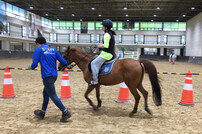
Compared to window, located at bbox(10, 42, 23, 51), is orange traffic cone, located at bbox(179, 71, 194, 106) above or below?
below

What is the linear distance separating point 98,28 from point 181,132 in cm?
4649

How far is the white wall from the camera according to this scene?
3331 cm

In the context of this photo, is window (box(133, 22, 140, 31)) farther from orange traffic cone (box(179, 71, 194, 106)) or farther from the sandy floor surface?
orange traffic cone (box(179, 71, 194, 106))

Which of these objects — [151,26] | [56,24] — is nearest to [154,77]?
[151,26]

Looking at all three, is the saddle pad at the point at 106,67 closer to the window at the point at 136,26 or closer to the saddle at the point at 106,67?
the saddle at the point at 106,67

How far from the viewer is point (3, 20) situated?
3002 centimetres

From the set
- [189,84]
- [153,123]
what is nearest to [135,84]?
[153,123]

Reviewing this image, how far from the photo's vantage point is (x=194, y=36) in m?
36.8

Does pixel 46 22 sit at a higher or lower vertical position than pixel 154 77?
higher

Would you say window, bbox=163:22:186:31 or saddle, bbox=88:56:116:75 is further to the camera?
window, bbox=163:22:186:31

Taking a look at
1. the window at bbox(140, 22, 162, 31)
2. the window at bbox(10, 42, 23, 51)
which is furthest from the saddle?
the window at bbox(140, 22, 162, 31)

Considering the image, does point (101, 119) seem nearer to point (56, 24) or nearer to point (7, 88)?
point (7, 88)

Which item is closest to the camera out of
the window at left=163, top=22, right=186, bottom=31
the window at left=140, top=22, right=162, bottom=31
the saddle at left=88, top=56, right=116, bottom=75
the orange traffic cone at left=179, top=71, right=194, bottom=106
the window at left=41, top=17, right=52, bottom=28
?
the saddle at left=88, top=56, right=116, bottom=75

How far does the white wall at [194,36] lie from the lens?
33.3 metres
